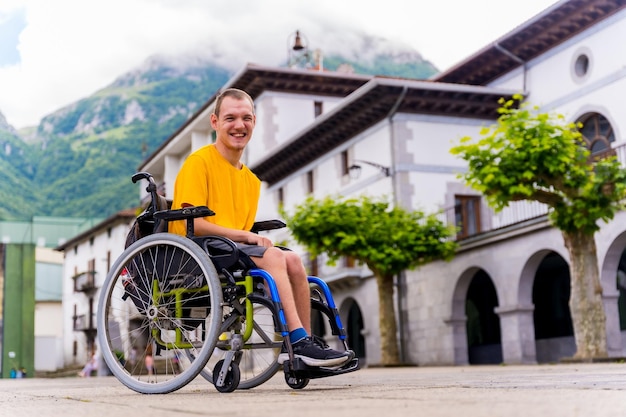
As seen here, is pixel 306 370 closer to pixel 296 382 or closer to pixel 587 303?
pixel 296 382

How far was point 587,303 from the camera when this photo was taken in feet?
49.5

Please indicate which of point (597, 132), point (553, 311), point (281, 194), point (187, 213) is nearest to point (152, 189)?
point (187, 213)

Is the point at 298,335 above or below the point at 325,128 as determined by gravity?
below

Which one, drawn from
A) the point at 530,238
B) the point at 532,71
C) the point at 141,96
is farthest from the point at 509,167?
the point at 141,96

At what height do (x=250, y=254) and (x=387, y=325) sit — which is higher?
(x=250, y=254)

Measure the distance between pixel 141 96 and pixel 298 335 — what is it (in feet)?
368

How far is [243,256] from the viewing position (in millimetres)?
4336

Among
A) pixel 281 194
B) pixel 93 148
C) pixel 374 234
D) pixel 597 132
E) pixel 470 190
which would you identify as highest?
pixel 93 148

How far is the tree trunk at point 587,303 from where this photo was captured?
591 inches

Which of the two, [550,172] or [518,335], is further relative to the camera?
[518,335]

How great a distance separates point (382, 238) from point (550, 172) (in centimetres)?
677

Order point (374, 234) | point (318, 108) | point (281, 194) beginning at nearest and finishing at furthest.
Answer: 1. point (374, 234)
2. point (281, 194)
3. point (318, 108)

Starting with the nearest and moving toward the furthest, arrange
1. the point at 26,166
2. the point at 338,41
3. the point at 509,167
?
the point at 509,167, the point at 26,166, the point at 338,41

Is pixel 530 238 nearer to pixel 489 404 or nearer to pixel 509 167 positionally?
pixel 509 167
